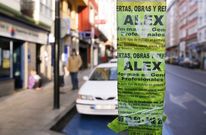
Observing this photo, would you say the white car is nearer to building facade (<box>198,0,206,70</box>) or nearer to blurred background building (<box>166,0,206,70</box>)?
blurred background building (<box>166,0,206,70</box>)

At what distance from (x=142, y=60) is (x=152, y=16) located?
497mm

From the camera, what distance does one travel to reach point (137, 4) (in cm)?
449

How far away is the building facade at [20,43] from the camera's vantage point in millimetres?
13992

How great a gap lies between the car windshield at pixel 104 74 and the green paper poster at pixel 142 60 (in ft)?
24.1

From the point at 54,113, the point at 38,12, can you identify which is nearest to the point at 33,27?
the point at 38,12

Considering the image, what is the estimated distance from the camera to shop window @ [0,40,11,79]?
14.0 m

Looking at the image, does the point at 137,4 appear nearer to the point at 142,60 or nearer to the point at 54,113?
the point at 142,60

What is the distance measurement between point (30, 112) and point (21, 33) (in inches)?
226

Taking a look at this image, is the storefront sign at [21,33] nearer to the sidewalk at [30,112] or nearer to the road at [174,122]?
the sidewalk at [30,112]

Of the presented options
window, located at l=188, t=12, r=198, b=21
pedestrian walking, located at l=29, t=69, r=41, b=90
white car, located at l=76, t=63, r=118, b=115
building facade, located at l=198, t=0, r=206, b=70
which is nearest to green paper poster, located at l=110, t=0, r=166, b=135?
white car, located at l=76, t=63, r=118, b=115

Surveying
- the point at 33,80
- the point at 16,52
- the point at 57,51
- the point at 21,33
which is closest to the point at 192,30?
the point at 33,80

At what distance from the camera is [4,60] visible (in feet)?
47.2

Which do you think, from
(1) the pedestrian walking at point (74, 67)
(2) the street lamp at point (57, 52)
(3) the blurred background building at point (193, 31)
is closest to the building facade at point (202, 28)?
(3) the blurred background building at point (193, 31)

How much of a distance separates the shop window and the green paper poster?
10048mm
